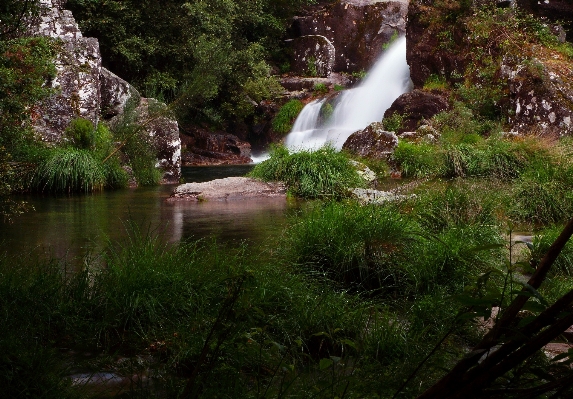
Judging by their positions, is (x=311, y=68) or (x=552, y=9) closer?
(x=552, y=9)

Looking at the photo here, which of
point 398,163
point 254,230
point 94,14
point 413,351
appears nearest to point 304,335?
point 413,351

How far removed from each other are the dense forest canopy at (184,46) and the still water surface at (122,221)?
887cm

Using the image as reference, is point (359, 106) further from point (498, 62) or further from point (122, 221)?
point (122, 221)

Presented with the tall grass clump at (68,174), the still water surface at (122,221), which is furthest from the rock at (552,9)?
the tall grass clump at (68,174)

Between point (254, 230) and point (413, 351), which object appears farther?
point (254, 230)


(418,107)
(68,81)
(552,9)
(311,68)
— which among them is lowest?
(418,107)

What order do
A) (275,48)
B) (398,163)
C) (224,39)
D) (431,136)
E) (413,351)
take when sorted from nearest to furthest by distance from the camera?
1. (413,351)
2. (398,163)
3. (431,136)
4. (224,39)
5. (275,48)

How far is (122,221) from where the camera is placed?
6402 mm

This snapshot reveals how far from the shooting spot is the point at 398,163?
1330cm

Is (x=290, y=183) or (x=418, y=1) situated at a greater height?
(x=418, y=1)

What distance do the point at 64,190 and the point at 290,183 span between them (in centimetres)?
402

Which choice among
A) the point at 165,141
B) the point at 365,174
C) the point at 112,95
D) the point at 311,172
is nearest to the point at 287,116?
the point at 112,95

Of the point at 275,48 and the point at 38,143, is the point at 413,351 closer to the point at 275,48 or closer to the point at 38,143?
the point at 38,143

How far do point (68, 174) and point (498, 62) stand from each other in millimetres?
11286
